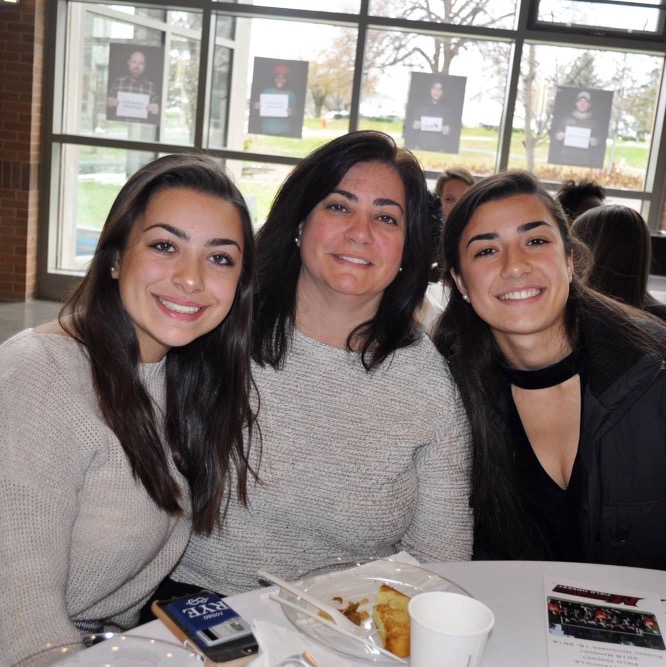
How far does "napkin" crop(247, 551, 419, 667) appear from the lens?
1.10 metres

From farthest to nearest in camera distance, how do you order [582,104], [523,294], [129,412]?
[582,104], [523,294], [129,412]

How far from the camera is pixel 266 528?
196cm

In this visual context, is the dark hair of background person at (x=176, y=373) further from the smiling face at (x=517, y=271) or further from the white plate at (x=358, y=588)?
the smiling face at (x=517, y=271)

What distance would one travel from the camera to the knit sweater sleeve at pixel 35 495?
4.42 ft

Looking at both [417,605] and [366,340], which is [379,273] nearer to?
[366,340]

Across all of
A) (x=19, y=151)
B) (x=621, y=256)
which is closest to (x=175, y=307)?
(x=621, y=256)

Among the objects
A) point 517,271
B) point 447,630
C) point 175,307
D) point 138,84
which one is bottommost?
point 447,630

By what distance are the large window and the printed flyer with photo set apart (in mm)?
5679

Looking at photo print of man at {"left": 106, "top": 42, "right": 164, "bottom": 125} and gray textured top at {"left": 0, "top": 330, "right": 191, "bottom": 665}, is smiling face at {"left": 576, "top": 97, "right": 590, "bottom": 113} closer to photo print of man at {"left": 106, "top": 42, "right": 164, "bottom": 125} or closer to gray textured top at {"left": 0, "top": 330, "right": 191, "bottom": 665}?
photo print of man at {"left": 106, "top": 42, "right": 164, "bottom": 125}

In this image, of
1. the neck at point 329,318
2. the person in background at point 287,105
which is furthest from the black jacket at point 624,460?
the person in background at point 287,105

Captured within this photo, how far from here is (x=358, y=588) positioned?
137cm

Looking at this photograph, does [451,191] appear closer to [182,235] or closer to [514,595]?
[182,235]

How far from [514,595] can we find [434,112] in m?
5.90

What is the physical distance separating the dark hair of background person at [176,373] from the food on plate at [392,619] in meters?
0.54
